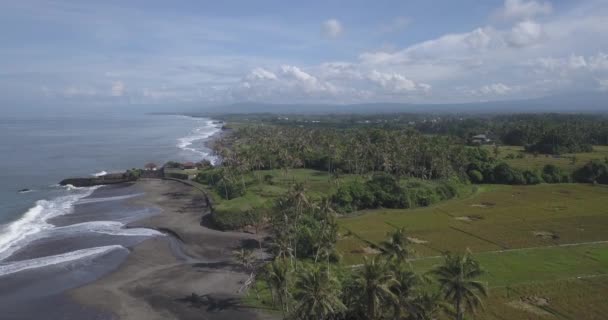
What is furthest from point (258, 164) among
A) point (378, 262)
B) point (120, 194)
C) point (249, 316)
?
point (378, 262)

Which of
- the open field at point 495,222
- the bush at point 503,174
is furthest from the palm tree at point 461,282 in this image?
the bush at point 503,174

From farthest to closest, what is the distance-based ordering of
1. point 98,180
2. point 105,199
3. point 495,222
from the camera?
point 98,180
point 105,199
point 495,222

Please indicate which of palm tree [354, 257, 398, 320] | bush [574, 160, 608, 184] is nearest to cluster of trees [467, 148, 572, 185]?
bush [574, 160, 608, 184]

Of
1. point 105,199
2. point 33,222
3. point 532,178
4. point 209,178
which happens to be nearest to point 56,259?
point 33,222

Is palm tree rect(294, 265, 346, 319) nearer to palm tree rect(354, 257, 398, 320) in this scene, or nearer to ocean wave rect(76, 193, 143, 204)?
palm tree rect(354, 257, 398, 320)

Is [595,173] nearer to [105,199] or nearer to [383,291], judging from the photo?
[383,291]
